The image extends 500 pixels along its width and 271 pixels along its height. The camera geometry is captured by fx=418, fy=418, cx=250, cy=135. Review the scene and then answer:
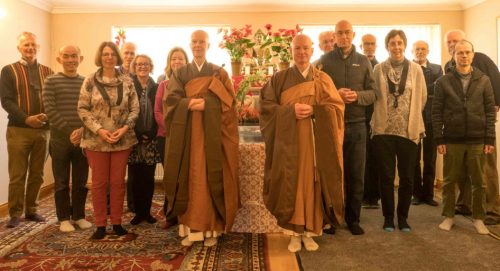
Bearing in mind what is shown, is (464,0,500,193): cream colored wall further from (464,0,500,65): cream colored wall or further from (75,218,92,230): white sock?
(75,218,92,230): white sock

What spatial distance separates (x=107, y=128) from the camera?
2.81 meters

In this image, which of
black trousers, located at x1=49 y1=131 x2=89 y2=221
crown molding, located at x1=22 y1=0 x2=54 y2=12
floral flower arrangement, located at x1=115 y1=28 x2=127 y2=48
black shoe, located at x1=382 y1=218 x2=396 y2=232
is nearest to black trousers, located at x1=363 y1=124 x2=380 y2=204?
black shoe, located at x1=382 y1=218 x2=396 y2=232

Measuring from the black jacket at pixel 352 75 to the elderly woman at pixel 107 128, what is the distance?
1418 millimetres

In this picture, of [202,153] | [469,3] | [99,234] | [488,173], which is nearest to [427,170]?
[488,173]

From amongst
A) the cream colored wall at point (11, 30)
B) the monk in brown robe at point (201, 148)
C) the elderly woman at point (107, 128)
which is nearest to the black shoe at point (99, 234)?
the elderly woman at point (107, 128)

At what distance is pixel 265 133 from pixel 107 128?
1.07 metres

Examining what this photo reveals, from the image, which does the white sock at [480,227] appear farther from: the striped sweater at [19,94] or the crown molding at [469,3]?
the striped sweater at [19,94]

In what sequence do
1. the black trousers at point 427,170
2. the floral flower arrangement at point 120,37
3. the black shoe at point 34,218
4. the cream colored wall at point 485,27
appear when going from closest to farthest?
the black shoe at point 34,218
the black trousers at point 427,170
the cream colored wall at point 485,27
the floral flower arrangement at point 120,37

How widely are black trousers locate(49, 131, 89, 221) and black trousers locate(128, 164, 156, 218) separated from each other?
370 millimetres

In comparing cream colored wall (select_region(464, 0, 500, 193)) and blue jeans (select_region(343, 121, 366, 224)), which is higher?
cream colored wall (select_region(464, 0, 500, 193))

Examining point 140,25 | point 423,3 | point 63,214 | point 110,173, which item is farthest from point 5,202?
point 423,3

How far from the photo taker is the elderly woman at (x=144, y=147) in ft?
10.4

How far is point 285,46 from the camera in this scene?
3.33 m

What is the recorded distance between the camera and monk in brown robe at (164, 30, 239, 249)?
Answer: 261 cm
